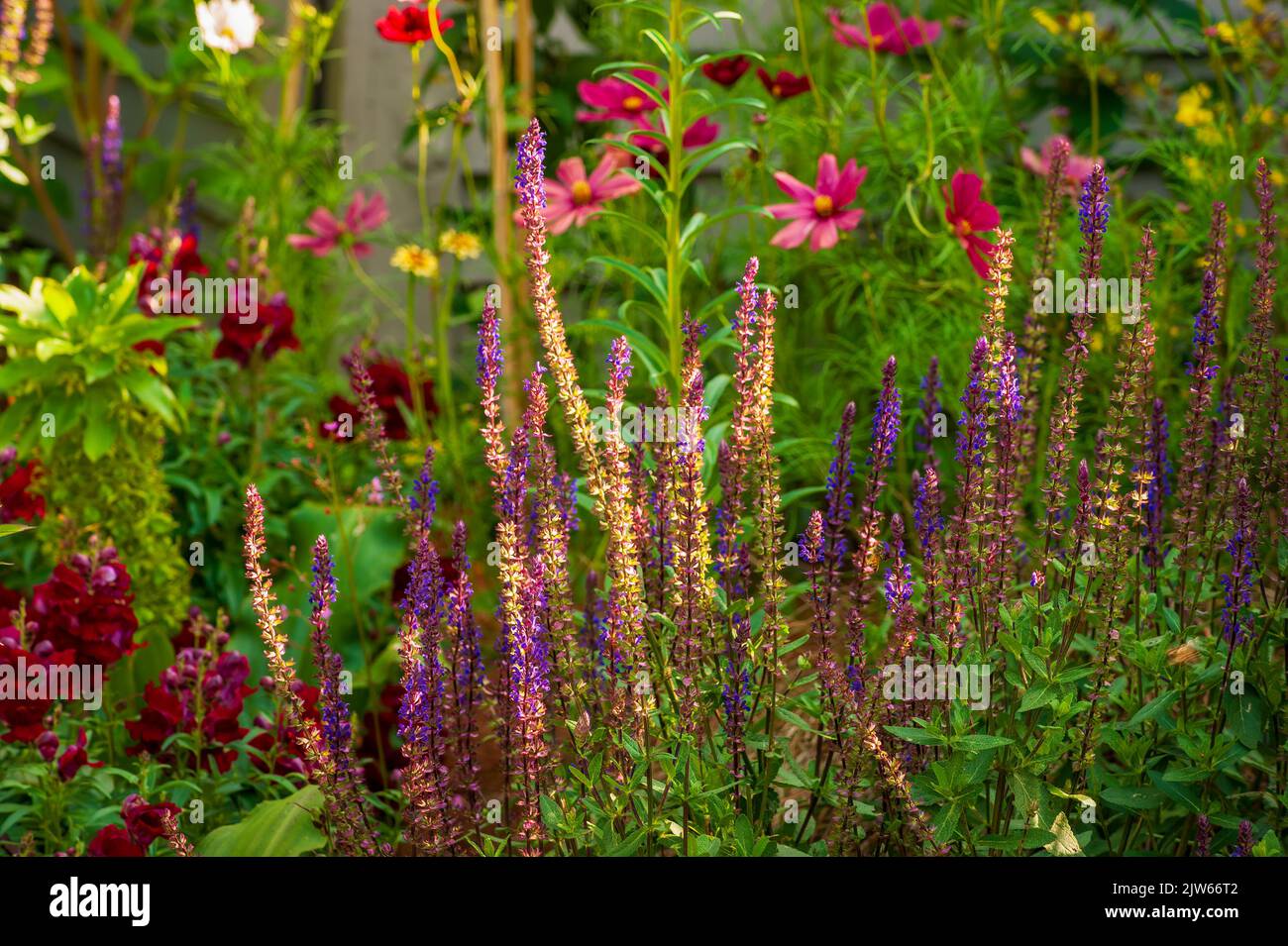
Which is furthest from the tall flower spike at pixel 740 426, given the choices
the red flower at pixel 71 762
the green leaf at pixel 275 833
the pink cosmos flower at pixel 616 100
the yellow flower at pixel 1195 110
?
the yellow flower at pixel 1195 110

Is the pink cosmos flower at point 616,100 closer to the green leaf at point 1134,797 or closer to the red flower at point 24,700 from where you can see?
the red flower at point 24,700

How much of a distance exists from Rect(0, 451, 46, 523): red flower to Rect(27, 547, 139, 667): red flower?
27 cm

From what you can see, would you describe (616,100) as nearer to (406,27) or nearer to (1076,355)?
(406,27)

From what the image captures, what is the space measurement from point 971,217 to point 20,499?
193cm

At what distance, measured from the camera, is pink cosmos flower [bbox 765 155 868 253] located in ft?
8.68

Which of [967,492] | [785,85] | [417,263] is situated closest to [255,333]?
[417,263]

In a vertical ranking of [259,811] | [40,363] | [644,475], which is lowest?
[259,811]

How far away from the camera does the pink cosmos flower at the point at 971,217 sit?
8.36ft

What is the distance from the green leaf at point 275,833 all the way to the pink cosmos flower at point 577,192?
3.94ft

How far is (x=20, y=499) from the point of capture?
8.43 ft
